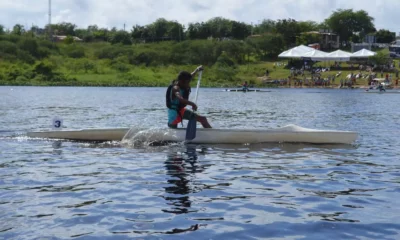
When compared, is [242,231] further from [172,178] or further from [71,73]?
[71,73]

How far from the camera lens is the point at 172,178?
41.3 ft

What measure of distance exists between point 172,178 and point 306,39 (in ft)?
360

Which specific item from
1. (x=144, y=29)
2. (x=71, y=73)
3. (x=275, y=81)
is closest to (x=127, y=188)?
(x=275, y=81)

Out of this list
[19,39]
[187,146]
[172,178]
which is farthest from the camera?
[19,39]

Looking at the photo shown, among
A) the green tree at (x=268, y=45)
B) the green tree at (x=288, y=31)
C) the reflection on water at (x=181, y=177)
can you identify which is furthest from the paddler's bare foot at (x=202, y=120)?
the green tree at (x=288, y=31)

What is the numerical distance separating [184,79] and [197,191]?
651cm

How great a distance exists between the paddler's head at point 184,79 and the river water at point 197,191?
179cm

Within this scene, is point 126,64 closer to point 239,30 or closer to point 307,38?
point 307,38

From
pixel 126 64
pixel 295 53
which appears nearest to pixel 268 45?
pixel 126 64

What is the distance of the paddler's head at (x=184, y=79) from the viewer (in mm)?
17156

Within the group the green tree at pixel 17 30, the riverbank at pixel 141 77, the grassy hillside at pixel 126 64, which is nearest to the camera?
the riverbank at pixel 141 77

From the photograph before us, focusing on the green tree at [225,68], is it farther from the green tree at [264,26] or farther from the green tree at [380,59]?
the green tree at [264,26]

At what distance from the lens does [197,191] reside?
11.3 m

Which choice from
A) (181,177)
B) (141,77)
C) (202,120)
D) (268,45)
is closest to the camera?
(181,177)
